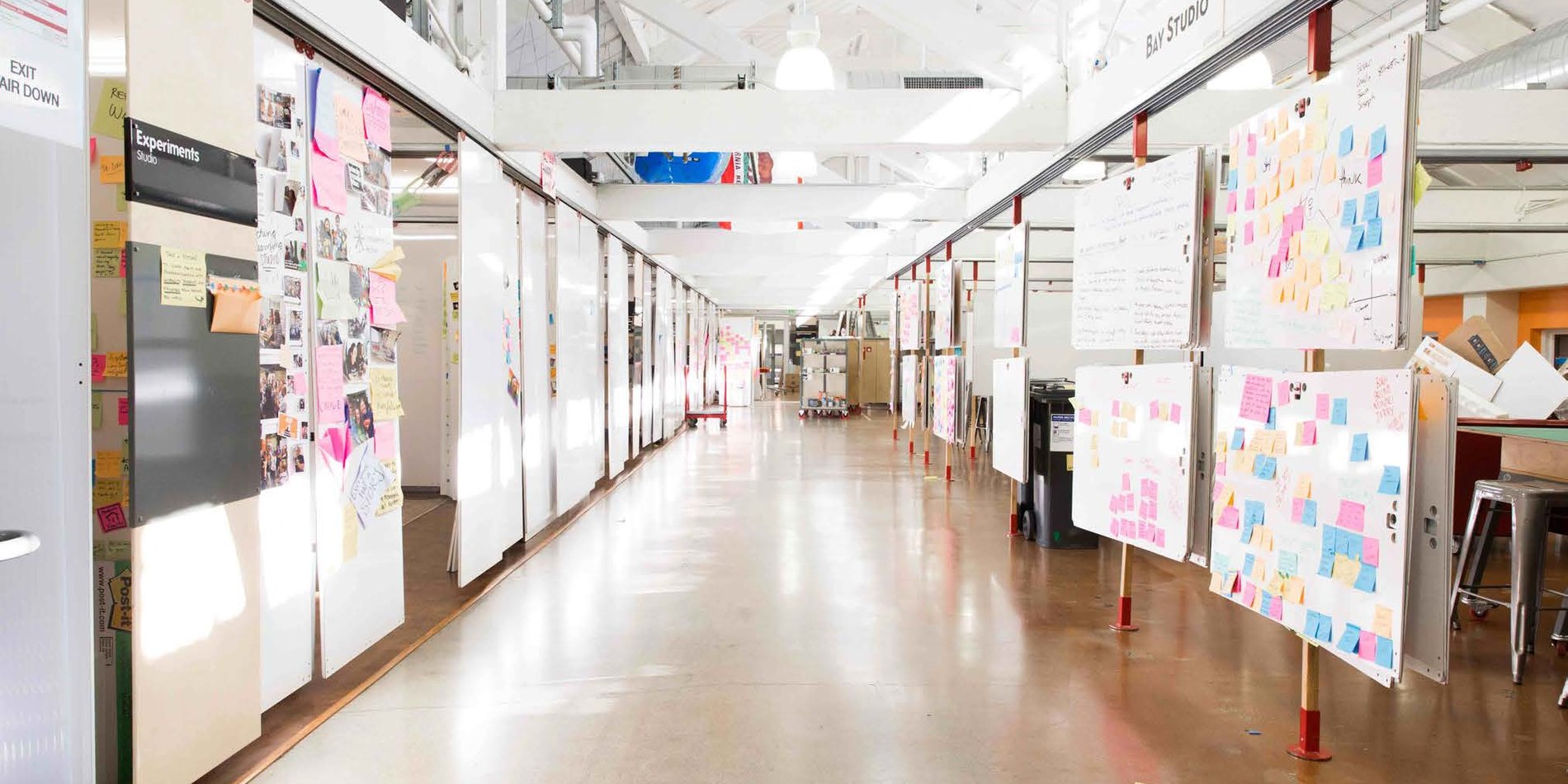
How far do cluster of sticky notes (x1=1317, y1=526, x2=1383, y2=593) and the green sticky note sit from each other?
3.83 metres

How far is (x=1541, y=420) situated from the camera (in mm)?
5285

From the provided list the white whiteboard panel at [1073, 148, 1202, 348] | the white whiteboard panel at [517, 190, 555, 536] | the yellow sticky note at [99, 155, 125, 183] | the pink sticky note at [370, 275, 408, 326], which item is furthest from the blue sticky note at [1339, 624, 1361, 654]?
the white whiteboard panel at [517, 190, 555, 536]

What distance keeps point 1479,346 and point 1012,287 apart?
4.34 m

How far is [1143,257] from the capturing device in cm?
384

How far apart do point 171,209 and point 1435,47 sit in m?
11.2

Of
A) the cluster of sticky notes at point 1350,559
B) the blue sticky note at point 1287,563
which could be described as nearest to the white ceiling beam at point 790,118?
the blue sticky note at point 1287,563

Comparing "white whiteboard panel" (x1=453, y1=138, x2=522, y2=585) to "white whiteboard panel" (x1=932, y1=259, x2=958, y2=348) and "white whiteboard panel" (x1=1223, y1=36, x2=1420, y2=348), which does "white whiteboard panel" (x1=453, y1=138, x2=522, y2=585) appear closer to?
"white whiteboard panel" (x1=1223, y1=36, x2=1420, y2=348)

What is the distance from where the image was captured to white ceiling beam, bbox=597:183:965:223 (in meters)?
7.75

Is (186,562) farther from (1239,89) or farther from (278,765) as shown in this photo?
(1239,89)

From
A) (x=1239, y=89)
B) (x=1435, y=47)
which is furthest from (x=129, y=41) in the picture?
(x=1435, y=47)

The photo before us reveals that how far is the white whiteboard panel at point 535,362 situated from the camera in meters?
5.77

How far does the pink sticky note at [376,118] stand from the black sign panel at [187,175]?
97cm

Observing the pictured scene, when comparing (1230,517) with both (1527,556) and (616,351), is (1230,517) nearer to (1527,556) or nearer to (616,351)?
(1527,556)

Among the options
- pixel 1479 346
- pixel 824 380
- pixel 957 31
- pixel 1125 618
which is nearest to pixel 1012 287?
pixel 957 31
